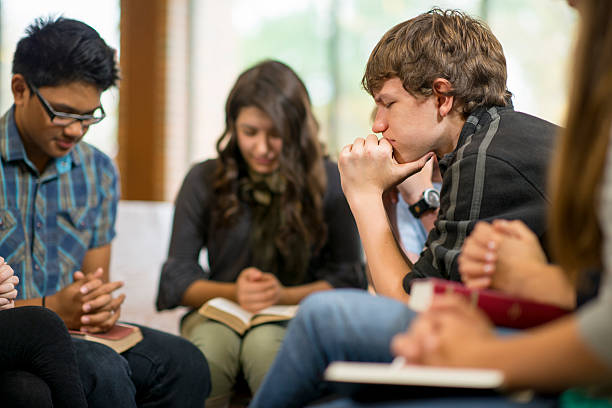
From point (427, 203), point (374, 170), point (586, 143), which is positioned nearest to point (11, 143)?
point (374, 170)

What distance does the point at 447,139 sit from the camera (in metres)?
1.51

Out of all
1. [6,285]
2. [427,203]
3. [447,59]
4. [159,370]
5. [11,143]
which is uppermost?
[447,59]

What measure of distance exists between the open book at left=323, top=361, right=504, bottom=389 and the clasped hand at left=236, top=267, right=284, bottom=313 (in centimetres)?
125

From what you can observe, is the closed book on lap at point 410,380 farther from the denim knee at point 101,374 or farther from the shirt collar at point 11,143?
the shirt collar at point 11,143

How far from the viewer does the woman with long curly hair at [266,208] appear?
2.25 metres

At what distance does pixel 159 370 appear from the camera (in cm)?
174

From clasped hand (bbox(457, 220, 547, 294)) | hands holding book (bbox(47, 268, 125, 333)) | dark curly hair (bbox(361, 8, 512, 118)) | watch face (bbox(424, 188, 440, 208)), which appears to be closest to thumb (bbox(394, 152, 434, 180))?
dark curly hair (bbox(361, 8, 512, 118))

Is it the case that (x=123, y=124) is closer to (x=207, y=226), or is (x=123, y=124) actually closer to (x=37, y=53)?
(x=207, y=226)

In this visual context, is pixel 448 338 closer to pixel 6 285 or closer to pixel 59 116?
pixel 6 285

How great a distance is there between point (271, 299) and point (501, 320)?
1.21m

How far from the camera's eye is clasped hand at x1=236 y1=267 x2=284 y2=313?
2031mm

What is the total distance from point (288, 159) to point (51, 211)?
821 millimetres

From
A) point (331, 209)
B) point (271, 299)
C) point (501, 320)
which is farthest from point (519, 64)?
point (501, 320)

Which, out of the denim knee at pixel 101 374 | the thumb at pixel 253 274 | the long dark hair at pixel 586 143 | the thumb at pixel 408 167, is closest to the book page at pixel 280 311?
the thumb at pixel 253 274
